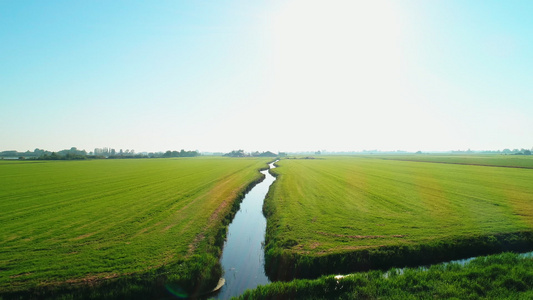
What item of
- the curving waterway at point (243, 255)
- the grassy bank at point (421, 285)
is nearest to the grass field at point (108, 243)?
the curving waterway at point (243, 255)

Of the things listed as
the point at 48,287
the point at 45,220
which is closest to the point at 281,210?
the point at 48,287

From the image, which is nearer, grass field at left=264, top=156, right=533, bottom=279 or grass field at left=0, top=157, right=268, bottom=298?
grass field at left=0, top=157, right=268, bottom=298

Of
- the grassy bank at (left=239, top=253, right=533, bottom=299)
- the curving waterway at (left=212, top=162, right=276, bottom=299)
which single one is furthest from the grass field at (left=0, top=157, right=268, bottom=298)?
the grassy bank at (left=239, top=253, right=533, bottom=299)

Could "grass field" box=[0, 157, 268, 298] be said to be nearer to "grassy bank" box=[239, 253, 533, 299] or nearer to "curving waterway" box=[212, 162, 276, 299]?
"curving waterway" box=[212, 162, 276, 299]

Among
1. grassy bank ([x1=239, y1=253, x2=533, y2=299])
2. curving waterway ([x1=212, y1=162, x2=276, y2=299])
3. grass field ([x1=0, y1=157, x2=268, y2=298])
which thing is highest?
grass field ([x1=0, y1=157, x2=268, y2=298])

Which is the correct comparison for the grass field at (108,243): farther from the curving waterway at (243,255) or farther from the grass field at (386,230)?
the grass field at (386,230)
